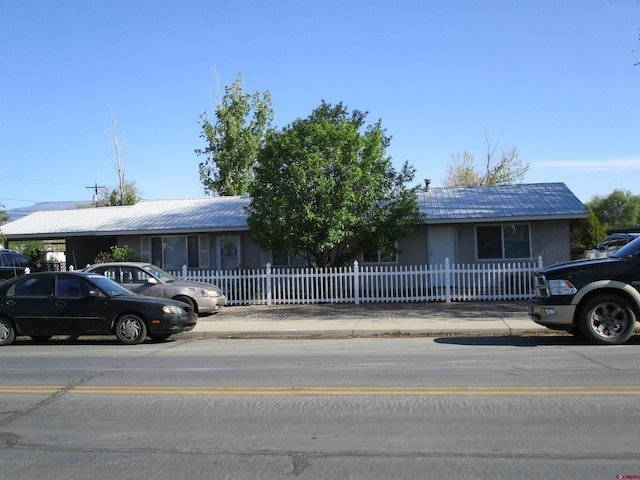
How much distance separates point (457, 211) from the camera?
21281 millimetres

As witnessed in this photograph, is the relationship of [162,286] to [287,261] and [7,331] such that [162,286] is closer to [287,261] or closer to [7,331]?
[7,331]

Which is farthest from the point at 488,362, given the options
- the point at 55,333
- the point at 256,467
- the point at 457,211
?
the point at 457,211

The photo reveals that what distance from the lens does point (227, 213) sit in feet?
79.5

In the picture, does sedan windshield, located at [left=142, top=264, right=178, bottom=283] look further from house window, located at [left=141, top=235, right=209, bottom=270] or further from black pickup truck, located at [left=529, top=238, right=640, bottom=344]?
black pickup truck, located at [left=529, top=238, right=640, bottom=344]

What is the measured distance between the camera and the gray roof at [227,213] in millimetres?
20609

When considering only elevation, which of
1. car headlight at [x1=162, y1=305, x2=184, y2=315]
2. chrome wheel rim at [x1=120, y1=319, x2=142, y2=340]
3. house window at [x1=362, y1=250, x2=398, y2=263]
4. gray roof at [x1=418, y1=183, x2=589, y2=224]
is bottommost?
chrome wheel rim at [x1=120, y1=319, x2=142, y2=340]

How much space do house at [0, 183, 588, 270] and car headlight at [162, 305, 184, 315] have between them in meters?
9.63

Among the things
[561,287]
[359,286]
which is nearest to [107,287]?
[359,286]

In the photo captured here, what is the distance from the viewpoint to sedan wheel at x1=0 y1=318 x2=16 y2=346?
39.7ft

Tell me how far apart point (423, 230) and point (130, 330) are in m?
12.7

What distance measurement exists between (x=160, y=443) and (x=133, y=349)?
6.28m

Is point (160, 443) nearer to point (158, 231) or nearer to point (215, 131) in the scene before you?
point (158, 231)

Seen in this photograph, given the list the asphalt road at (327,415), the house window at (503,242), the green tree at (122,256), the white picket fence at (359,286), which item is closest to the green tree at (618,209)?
the house window at (503,242)

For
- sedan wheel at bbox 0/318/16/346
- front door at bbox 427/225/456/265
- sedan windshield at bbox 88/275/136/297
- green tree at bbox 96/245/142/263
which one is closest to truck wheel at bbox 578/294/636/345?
sedan windshield at bbox 88/275/136/297
